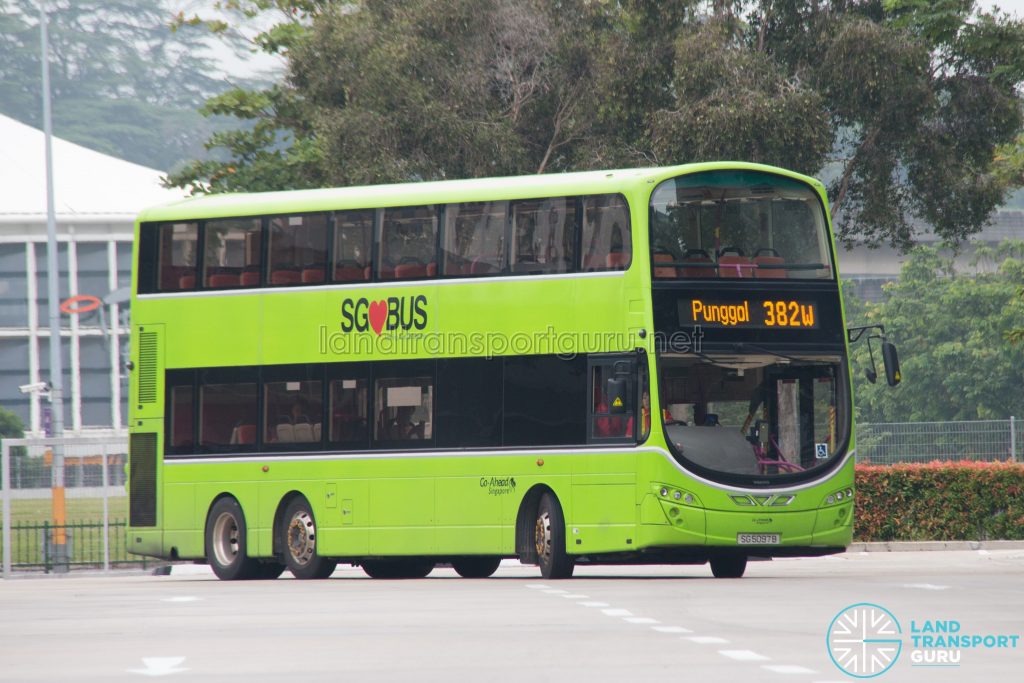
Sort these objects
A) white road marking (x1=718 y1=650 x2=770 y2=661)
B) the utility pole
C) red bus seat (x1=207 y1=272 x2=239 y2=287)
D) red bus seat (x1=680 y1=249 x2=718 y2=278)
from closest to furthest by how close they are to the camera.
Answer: white road marking (x1=718 y1=650 x2=770 y2=661) → red bus seat (x1=680 y1=249 x2=718 y2=278) → red bus seat (x1=207 y1=272 x2=239 y2=287) → the utility pole

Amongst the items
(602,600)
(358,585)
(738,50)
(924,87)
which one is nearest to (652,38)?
(738,50)

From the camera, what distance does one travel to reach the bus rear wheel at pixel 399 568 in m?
24.8

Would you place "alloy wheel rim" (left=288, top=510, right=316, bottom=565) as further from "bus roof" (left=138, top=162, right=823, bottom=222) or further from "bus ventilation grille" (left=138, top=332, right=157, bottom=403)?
"bus roof" (left=138, top=162, right=823, bottom=222)

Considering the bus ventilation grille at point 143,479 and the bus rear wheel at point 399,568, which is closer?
the bus rear wheel at point 399,568

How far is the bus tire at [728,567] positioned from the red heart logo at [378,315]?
4.54 meters

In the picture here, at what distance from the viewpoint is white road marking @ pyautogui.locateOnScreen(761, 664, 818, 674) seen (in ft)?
35.6

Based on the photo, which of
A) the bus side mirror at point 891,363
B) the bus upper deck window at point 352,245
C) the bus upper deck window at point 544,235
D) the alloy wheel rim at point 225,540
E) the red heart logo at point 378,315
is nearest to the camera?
the bus side mirror at point 891,363

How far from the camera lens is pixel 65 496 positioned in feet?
104

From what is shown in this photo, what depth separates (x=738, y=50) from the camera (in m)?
31.7

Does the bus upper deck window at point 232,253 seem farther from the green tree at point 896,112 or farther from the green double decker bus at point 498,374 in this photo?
the green tree at point 896,112

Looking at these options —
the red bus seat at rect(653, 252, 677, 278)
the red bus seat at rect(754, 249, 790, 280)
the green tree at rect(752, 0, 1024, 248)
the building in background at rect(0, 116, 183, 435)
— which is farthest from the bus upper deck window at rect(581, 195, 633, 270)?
the building in background at rect(0, 116, 183, 435)

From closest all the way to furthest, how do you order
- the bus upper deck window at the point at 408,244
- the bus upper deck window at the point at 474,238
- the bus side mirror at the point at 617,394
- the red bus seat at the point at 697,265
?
the bus side mirror at the point at 617,394, the red bus seat at the point at 697,265, the bus upper deck window at the point at 474,238, the bus upper deck window at the point at 408,244

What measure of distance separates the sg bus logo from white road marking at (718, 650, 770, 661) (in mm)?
10825

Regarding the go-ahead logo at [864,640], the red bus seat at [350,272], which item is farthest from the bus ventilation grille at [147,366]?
the go-ahead logo at [864,640]
